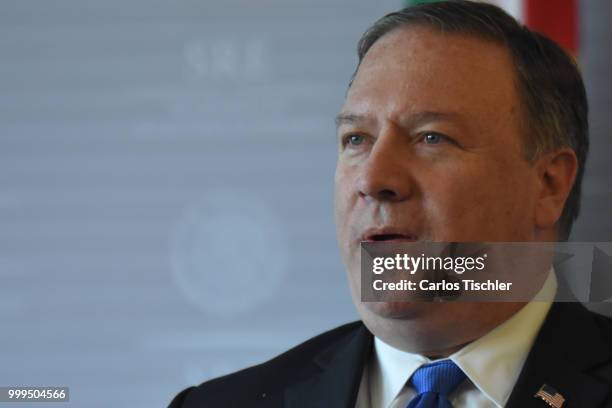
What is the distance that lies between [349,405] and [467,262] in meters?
0.35

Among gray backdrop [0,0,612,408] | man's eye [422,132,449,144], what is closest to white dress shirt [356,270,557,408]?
man's eye [422,132,449,144]

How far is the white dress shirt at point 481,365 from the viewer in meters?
1.72

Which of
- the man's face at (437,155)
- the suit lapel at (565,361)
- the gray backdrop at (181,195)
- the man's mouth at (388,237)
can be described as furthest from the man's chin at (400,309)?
the gray backdrop at (181,195)

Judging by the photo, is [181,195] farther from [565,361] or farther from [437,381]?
[565,361]

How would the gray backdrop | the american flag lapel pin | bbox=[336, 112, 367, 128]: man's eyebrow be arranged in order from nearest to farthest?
the american flag lapel pin
bbox=[336, 112, 367, 128]: man's eyebrow
the gray backdrop

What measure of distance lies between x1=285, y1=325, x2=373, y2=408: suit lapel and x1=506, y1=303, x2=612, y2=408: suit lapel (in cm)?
32

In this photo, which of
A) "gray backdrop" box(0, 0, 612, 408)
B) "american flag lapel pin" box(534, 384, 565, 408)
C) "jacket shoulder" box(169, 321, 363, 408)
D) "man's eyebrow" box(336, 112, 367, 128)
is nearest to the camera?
"american flag lapel pin" box(534, 384, 565, 408)

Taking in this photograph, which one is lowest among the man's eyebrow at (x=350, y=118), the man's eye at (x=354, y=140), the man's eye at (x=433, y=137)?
the man's eye at (x=433, y=137)

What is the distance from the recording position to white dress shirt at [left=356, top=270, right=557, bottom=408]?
5.64 feet

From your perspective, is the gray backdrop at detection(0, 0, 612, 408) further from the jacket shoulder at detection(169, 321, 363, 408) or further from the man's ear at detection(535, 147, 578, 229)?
the man's ear at detection(535, 147, 578, 229)

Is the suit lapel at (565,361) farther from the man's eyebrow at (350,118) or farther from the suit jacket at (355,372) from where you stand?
the man's eyebrow at (350,118)

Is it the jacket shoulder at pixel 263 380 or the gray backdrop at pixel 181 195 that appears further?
the gray backdrop at pixel 181 195

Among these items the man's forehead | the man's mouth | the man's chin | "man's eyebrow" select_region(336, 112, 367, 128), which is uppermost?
the man's forehead

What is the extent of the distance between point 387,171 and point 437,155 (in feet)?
0.35
